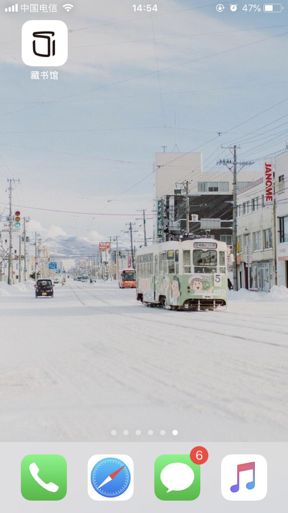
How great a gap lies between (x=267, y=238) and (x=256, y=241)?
4.11m

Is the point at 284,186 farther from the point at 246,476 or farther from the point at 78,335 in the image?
the point at 246,476

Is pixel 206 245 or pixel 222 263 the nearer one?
pixel 222 263

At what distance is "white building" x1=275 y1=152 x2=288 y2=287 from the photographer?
5750cm

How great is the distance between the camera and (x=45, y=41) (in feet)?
17.8

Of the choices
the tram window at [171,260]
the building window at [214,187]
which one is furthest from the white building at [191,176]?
the tram window at [171,260]

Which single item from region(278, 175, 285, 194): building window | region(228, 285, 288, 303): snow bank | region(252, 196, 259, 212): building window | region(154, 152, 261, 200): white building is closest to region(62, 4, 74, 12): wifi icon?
region(228, 285, 288, 303): snow bank

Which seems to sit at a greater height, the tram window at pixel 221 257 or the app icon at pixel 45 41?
the app icon at pixel 45 41

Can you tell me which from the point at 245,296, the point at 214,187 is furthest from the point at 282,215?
the point at 214,187

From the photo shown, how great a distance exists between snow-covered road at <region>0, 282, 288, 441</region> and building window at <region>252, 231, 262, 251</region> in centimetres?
4860

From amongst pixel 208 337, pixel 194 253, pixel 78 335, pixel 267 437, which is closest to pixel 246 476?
pixel 267 437

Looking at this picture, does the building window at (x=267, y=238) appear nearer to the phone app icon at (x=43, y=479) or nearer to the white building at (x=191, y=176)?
the white building at (x=191, y=176)

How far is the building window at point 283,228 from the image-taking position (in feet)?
189

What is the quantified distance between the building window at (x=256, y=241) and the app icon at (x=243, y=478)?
2493 inches

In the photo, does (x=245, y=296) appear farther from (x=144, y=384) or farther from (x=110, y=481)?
(x=110, y=481)
